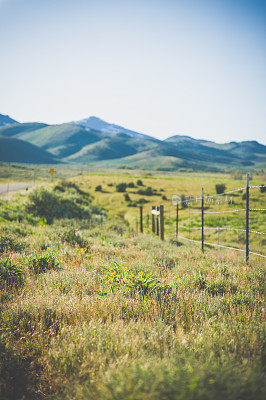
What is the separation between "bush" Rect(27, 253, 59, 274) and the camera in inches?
185

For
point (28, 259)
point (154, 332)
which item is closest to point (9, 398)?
point (154, 332)

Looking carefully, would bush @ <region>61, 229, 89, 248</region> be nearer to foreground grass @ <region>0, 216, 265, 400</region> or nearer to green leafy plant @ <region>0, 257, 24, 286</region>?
green leafy plant @ <region>0, 257, 24, 286</region>

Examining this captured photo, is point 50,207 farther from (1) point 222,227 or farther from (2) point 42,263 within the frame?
(1) point 222,227

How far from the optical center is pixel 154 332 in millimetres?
2484

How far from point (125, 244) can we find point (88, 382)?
230 inches

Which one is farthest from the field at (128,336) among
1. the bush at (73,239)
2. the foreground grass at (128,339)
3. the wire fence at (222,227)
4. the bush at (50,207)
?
the bush at (50,207)

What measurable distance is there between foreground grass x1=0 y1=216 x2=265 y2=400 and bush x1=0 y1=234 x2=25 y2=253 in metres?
1.82

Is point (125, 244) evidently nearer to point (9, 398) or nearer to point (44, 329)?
point (44, 329)

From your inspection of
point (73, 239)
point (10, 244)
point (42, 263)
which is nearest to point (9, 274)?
point (42, 263)

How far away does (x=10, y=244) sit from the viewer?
6.11 metres

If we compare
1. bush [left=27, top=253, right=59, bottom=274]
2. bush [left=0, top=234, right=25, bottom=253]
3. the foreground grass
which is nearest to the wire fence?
the foreground grass

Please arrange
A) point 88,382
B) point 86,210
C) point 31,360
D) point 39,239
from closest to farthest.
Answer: point 88,382, point 31,360, point 39,239, point 86,210

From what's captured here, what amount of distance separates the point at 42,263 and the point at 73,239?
2.58m

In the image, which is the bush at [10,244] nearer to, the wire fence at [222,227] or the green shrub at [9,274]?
the green shrub at [9,274]
